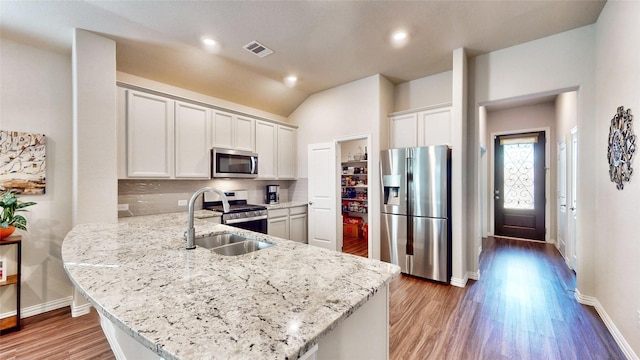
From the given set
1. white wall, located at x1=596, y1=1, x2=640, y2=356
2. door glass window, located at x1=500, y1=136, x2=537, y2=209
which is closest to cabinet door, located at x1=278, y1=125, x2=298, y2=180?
white wall, located at x1=596, y1=1, x2=640, y2=356

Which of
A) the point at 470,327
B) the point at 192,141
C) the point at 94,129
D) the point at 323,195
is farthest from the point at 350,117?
the point at 94,129

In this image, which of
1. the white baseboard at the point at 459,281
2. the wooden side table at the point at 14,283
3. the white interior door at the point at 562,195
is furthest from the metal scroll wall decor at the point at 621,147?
the wooden side table at the point at 14,283

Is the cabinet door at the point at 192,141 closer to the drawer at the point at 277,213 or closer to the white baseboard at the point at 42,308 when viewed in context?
the drawer at the point at 277,213

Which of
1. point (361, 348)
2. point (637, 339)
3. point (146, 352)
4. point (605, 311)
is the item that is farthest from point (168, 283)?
point (605, 311)

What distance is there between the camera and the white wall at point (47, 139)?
8.07 feet

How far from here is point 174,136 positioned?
A: 3199 millimetres

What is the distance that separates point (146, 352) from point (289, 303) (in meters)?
0.76

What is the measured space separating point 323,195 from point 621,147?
3391mm

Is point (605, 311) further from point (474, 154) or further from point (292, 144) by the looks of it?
point (292, 144)

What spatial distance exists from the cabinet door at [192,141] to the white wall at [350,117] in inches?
70.9

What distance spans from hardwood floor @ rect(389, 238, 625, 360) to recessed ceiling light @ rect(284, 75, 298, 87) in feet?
10.9

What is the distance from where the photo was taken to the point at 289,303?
0.84 metres

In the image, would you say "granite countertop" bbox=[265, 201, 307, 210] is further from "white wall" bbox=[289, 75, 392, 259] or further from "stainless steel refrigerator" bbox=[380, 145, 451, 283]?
"stainless steel refrigerator" bbox=[380, 145, 451, 283]

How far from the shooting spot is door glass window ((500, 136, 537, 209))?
5230 mm
